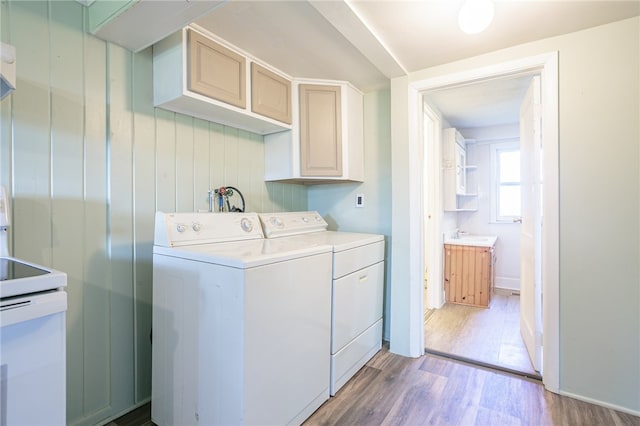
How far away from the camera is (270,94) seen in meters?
2.09

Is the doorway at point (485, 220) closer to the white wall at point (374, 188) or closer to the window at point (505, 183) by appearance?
the window at point (505, 183)

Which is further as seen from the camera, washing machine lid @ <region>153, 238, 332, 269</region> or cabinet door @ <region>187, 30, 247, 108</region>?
cabinet door @ <region>187, 30, 247, 108</region>

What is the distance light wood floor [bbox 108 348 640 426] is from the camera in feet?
5.16

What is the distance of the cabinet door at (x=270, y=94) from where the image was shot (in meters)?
1.97

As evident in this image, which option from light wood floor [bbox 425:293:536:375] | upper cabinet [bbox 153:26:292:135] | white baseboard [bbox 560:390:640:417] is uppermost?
upper cabinet [bbox 153:26:292:135]

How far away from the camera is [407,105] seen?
7.34 ft

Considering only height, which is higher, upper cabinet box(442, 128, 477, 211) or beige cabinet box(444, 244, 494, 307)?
upper cabinet box(442, 128, 477, 211)

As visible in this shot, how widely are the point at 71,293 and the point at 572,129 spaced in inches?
109

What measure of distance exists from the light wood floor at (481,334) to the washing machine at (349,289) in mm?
599

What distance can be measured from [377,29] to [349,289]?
1521mm

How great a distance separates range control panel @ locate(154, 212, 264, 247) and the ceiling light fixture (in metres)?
1.55

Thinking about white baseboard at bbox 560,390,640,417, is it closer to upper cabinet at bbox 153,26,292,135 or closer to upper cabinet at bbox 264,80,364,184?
upper cabinet at bbox 264,80,364,184

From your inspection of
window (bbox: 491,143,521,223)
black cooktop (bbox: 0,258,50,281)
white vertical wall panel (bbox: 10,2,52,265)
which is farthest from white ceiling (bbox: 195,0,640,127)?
window (bbox: 491,143,521,223)

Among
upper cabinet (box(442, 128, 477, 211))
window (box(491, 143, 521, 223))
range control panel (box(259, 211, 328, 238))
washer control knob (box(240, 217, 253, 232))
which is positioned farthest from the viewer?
window (box(491, 143, 521, 223))
